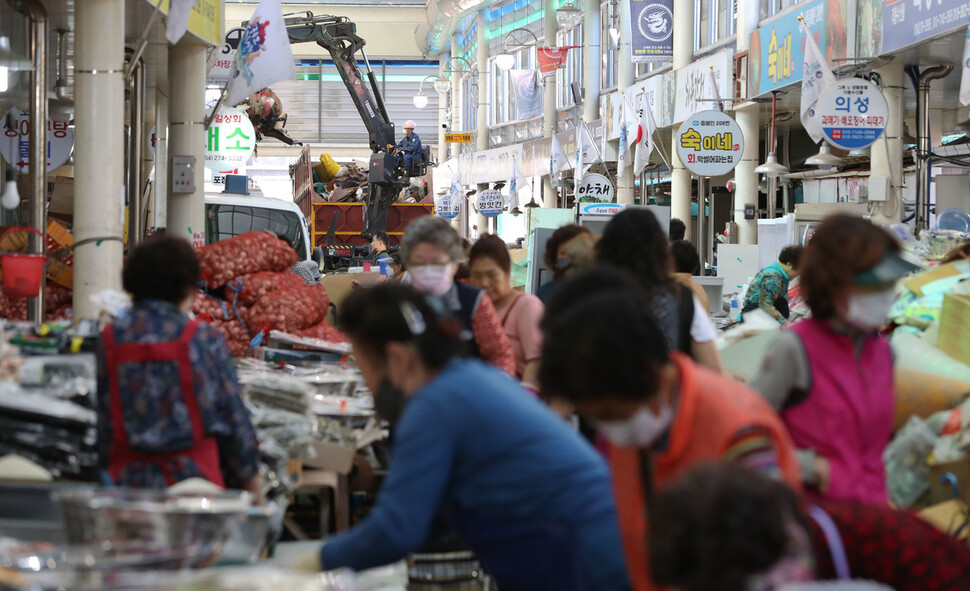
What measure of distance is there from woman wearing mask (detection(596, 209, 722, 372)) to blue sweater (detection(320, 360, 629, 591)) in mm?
2026

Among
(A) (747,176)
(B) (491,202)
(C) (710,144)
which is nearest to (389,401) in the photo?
(C) (710,144)

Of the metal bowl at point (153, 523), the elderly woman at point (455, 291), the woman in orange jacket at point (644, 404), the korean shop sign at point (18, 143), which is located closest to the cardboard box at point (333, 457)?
the elderly woman at point (455, 291)

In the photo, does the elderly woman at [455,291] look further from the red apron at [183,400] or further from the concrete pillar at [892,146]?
the concrete pillar at [892,146]

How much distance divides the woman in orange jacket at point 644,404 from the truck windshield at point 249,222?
448 inches

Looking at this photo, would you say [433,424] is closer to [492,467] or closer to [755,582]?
[492,467]

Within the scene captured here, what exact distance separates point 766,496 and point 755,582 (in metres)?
0.13

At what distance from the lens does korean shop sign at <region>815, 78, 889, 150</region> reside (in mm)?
13555

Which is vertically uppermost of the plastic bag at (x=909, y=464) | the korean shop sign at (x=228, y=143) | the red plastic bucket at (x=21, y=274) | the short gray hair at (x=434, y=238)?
the korean shop sign at (x=228, y=143)

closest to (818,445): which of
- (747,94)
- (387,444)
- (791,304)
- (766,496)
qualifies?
(766,496)

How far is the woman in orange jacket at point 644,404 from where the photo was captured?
7.66 feet

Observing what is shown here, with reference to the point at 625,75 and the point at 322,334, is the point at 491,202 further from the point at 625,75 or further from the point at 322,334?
the point at 322,334

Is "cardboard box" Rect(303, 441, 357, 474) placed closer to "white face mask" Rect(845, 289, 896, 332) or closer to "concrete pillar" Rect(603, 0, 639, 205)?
"white face mask" Rect(845, 289, 896, 332)

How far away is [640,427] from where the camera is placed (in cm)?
241

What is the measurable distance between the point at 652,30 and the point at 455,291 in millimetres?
19803
